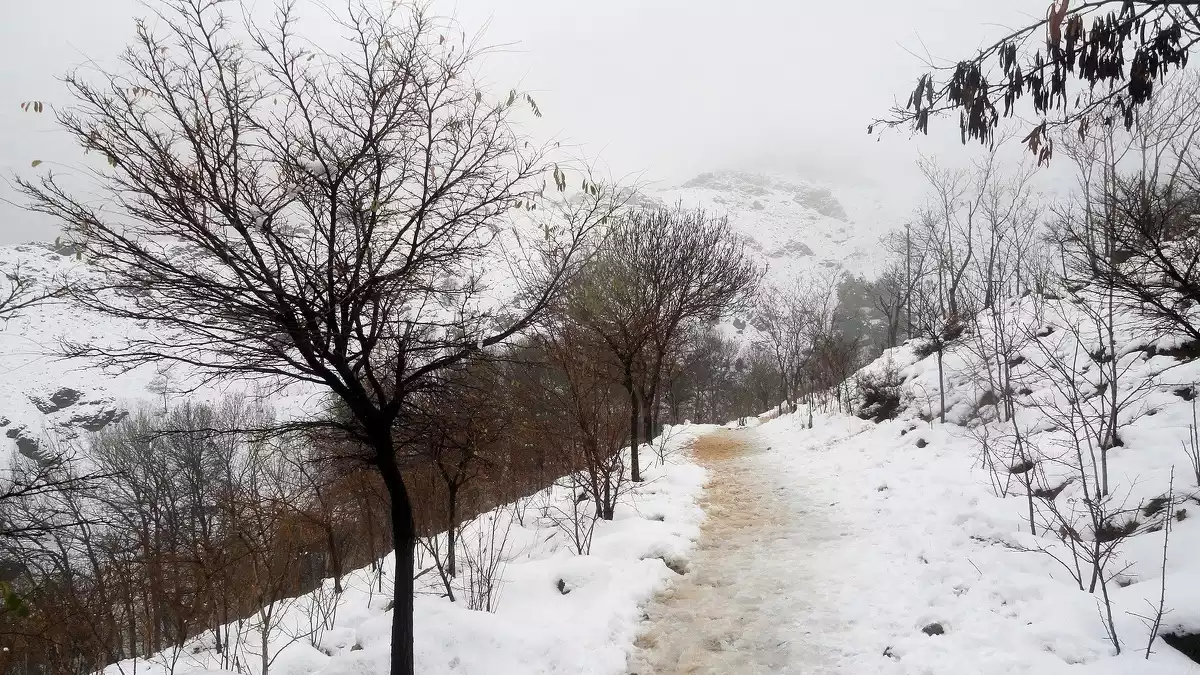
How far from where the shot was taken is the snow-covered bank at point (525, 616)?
484 centimetres

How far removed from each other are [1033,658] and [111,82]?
25.0 feet

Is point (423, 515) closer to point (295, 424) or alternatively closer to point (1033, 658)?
point (295, 424)

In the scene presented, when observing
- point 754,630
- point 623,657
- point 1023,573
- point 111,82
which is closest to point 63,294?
point 111,82

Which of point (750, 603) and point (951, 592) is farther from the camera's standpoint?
point (750, 603)

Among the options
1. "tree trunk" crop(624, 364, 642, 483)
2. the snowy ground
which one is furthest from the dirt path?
"tree trunk" crop(624, 364, 642, 483)

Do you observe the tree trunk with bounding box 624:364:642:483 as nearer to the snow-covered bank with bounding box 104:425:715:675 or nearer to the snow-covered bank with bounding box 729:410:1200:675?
the snow-covered bank with bounding box 104:425:715:675

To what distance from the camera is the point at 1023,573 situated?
5191 mm

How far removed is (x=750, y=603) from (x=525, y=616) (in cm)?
252

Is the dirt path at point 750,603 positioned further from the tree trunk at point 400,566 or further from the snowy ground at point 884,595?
the tree trunk at point 400,566

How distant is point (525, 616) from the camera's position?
5.58 meters

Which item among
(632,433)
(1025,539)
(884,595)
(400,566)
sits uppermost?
(632,433)

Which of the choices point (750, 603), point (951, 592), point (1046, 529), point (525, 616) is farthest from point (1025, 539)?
point (525, 616)

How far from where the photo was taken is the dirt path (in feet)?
15.7

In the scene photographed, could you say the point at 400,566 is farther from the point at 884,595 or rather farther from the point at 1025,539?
the point at 1025,539
